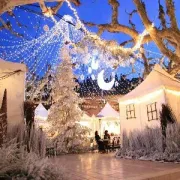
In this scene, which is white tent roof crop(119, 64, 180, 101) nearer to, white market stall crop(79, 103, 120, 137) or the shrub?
the shrub

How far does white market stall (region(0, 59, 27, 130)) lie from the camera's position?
6.71 metres

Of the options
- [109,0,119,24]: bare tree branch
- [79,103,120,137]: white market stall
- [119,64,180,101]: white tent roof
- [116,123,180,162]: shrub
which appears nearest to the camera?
[116,123,180,162]: shrub

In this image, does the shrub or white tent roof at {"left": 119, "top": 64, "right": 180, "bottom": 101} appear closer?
the shrub

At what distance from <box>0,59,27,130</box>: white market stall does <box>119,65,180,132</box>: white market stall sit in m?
4.62

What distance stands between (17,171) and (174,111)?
251 inches

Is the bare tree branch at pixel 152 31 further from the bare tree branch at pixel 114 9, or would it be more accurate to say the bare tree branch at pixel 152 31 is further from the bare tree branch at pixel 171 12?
the bare tree branch at pixel 114 9

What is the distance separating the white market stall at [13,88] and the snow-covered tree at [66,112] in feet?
23.3

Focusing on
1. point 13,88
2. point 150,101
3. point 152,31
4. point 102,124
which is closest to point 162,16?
point 152,31

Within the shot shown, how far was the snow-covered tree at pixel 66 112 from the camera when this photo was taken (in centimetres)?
1410

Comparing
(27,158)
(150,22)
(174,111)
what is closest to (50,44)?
(150,22)

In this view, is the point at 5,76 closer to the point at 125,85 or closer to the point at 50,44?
the point at 50,44

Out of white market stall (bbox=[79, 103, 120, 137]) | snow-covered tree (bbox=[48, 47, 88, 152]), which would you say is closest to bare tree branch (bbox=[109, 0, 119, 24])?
snow-covered tree (bbox=[48, 47, 88, 152])

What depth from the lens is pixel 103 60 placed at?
11797 millimetres

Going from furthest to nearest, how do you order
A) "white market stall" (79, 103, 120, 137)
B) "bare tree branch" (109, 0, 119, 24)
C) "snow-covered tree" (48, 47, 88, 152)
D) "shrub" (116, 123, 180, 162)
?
"white market stall" (79, 103, 120, 137), "snow-covered tree" (48, 47, 88, 152), "bare tree branch" (109, 0, 119, 24), "shrub" (116, 123, 180, 162)
